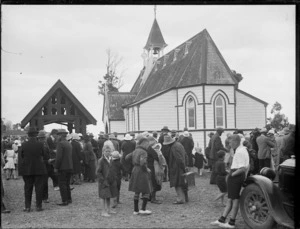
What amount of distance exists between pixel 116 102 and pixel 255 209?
99.7 ft

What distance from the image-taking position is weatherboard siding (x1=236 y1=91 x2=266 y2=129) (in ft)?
73.2

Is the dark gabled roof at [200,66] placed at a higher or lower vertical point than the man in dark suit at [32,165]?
higher

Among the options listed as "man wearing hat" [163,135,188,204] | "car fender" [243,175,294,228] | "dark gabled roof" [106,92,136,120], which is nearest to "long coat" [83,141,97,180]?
"man wearing hat" [163,135,188,204]

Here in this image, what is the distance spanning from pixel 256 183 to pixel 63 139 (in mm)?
5546

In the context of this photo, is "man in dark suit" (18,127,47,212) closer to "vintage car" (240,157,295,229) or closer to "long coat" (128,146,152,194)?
"long coat" (128,146,152,194)

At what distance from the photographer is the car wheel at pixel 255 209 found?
6.62m

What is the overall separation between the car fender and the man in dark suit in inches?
208

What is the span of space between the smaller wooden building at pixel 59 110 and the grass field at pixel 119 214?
13.4ft

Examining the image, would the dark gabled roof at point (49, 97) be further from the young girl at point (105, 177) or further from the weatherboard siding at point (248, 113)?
the weatherboard siding at point (248, 113)

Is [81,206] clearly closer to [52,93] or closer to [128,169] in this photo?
[128,169]

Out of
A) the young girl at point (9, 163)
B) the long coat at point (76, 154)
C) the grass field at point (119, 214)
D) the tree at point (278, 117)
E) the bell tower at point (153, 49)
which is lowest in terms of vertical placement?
the grass field at point (119, 214)

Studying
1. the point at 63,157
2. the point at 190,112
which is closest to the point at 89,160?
the point at 63,157

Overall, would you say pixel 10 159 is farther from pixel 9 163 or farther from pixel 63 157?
pixel 63 157

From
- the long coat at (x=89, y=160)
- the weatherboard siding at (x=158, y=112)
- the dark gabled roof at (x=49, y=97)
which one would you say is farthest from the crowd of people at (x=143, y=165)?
the weatherboard siding at (x=158, y=112)
